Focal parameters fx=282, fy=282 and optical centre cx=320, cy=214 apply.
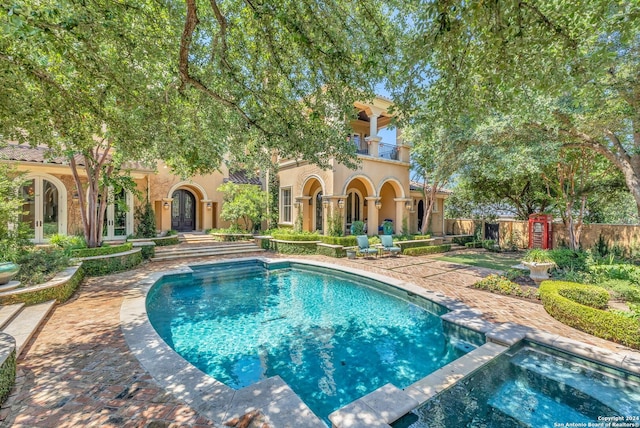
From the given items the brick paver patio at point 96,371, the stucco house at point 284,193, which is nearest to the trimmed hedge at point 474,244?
the stucco house at point 284,193

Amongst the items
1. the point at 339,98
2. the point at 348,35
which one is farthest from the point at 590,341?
the point at 348,35

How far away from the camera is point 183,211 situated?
22.1 meters

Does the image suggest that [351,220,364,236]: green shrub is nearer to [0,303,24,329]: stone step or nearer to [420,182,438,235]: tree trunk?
[420,182,438,235]: tree trunk

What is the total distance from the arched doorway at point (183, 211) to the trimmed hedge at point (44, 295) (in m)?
13.7

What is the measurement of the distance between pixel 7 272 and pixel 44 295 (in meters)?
1.01

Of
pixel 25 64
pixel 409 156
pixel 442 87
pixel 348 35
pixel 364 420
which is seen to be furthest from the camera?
pixel 409 156

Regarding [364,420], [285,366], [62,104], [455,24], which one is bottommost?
[285,366]

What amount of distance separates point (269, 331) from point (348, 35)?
24.7ft

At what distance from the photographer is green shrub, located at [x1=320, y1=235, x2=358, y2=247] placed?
15.7 metres

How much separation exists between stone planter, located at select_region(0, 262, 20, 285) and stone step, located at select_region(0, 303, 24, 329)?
93 cm

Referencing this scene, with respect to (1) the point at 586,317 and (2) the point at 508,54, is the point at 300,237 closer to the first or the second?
(1) the point at 586,317

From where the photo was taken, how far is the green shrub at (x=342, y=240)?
1571cm

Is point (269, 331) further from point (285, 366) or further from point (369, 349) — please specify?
point (369, 349)

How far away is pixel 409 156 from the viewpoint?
20031 millimetres
